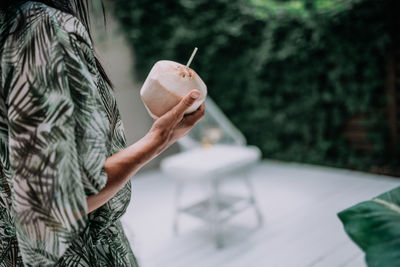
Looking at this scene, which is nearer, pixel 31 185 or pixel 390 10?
pixel 31 185

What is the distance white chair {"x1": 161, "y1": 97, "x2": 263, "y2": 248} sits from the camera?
238 centimetres

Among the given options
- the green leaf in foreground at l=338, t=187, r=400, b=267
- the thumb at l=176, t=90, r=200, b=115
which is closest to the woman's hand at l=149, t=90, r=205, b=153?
the thumb at l=176, t=90, r=200, b=115

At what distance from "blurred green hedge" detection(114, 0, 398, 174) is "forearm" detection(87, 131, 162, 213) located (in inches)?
131

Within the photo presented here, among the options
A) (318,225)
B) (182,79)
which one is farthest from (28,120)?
(318,225)

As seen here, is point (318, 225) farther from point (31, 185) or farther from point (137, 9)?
point (137, 9)

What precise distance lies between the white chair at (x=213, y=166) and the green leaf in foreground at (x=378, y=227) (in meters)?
1.79

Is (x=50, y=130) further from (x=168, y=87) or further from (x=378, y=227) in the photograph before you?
(x=378, y=227)

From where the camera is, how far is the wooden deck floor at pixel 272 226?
217 centimetres

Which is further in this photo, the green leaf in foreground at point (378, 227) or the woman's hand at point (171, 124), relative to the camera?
the woman's hand at point (171, 124)

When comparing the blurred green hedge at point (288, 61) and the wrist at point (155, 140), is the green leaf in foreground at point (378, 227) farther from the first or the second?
the blurred green hedge at point (288, 61)

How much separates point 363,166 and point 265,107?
130 centimetres

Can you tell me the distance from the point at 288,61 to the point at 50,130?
3.80 meters

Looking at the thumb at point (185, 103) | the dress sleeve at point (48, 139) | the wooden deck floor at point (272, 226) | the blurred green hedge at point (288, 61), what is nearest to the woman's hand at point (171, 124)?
the thumb at point (185, 103)

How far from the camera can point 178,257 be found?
230 centimetres
